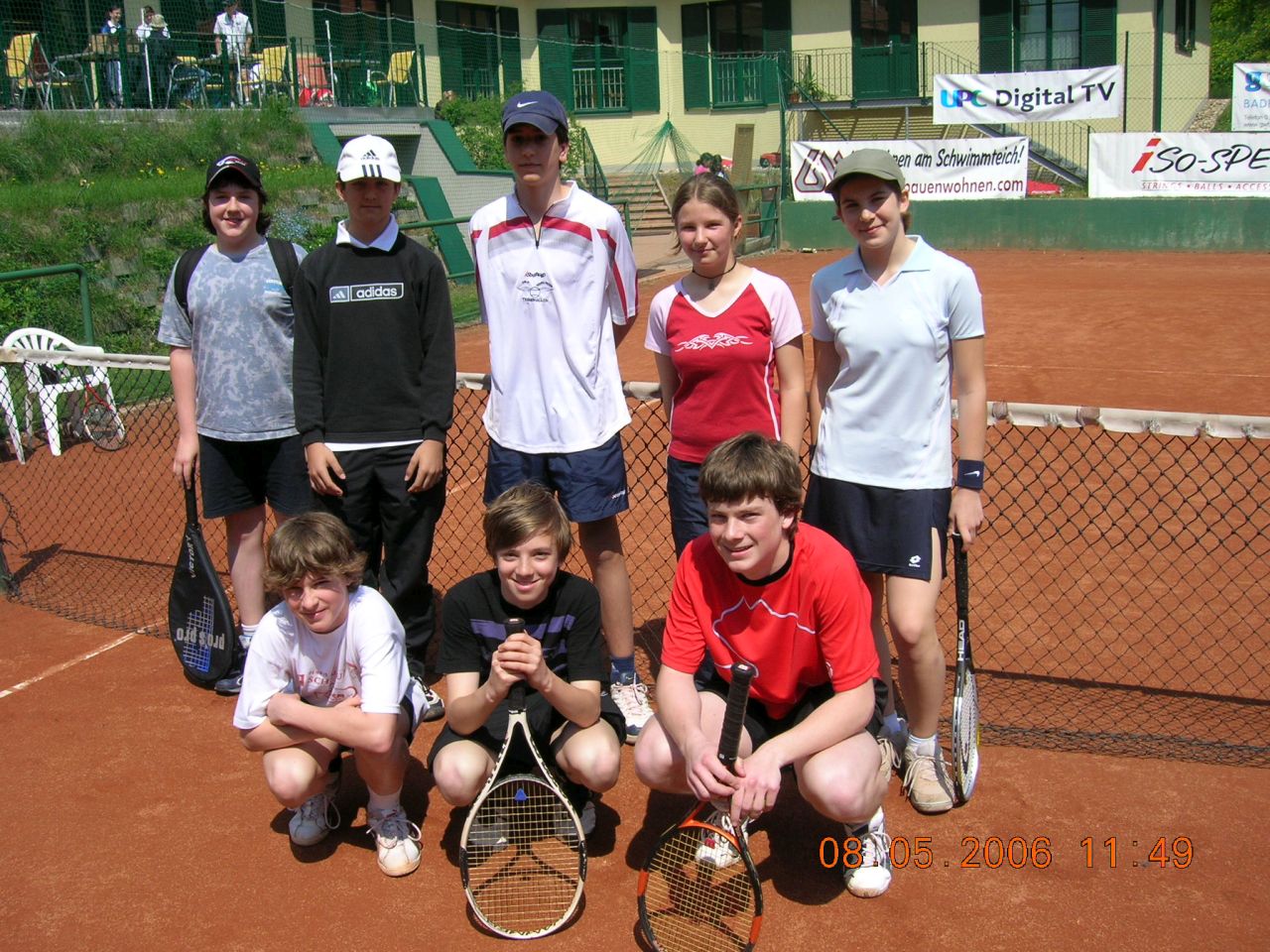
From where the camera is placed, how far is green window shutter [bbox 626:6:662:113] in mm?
27906

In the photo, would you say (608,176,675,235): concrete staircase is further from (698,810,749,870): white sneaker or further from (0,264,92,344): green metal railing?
(698,810,749,870): white sneaker

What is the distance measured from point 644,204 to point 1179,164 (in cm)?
1024

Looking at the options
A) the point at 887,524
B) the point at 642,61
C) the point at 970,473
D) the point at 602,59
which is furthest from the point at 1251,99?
the point at 887,524

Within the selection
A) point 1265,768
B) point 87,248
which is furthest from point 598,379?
point 87,248

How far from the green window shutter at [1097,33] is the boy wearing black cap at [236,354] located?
81.3 feet

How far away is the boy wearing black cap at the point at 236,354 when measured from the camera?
420 cm

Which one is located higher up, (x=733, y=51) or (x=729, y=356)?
(x=733, y=51)

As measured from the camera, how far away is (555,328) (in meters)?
3.83

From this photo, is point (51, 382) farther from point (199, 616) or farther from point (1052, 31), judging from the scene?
point (1052, 31)

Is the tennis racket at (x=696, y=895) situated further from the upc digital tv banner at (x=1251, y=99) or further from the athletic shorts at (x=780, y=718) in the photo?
the upc digital tv banner at (x=1251, y=99)

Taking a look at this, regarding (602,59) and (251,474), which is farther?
(602,59)

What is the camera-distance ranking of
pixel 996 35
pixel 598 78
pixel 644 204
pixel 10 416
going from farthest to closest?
1. pixel 598 78
2. pixel 996 35
3. pixel 644 204
4. pixel 10 416

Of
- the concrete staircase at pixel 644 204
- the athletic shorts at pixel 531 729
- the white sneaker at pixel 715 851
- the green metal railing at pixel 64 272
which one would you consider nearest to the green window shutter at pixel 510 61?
the concrete staircase at pixel 644 204

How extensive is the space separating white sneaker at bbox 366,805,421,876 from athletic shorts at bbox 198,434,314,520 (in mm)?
1360
